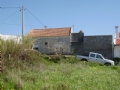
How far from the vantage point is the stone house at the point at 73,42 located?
133 feet

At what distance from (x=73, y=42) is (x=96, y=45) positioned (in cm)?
418

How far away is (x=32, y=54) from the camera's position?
54.2 feet

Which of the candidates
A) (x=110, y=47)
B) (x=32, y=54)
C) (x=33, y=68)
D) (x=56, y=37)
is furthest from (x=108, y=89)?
(x=56, y=37)

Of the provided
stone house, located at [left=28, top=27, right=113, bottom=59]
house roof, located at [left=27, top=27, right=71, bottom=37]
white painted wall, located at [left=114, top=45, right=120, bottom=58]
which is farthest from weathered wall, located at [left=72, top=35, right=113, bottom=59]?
house roof, located at [left=27, top=27, right=71, bottom=37]

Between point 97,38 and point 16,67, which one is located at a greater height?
point 97,38

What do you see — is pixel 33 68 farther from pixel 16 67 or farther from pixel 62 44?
pixel 62 44

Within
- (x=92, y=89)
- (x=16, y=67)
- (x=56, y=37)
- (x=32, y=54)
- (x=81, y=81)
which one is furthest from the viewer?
(x=56, y=37)

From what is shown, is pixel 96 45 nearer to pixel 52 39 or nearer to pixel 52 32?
pixel 52 39

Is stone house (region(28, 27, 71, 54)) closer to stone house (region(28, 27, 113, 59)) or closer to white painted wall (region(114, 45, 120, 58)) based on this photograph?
stone house (region(28, 27, 113, 59))

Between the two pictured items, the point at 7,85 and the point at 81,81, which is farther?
the point at 81,81

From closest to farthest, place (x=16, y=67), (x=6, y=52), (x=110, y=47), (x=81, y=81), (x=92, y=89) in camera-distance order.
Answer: (x=92, y=89)
(x=81, y=81)
(x=16, y=67)
(x=6, y=52)
(x=110, y=47)

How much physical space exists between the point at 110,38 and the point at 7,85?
106 ft

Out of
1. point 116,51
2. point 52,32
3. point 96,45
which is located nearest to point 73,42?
point 96,45

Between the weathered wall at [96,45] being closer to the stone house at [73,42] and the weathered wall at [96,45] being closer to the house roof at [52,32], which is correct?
the stone house at [73,42]
